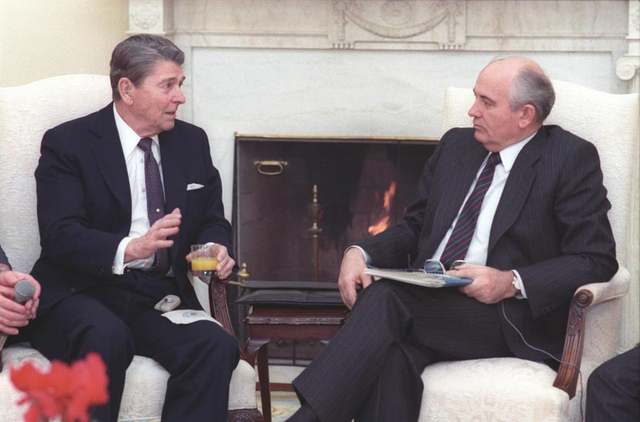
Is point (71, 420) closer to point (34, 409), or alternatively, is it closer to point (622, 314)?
point (34, 409)

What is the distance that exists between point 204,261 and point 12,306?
0.54 meters

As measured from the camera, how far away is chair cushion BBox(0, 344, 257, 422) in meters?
2.53

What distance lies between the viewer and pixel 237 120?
14.6 ft

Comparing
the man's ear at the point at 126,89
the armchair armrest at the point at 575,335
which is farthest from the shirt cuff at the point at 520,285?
the man's ear at the point at 126,89

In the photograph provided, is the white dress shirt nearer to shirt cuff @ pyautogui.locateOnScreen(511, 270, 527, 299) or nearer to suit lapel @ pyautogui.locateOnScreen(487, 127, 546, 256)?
suit lapel @ pyautogui.locateOnScreen(487, 127, 546, 256)

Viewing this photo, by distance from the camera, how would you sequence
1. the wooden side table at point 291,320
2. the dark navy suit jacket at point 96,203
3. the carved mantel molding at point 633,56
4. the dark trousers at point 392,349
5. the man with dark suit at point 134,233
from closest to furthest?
the dark trousers at point 392,349 → the man with dark suit at point 134,233 → the dark navy suit jacket at point 96,203 → the wooden side table at point 291,320 → the carved mantel molding at point 633,56

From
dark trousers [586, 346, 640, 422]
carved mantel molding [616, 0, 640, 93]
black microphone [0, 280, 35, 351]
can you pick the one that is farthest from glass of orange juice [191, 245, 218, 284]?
carved mantel molding [616, 0, 640, 93]

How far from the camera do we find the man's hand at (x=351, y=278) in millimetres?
2791

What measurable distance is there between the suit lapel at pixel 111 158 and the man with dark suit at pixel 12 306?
41cm

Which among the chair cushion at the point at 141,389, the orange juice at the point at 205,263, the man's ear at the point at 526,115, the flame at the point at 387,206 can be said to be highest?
the man's ear at the point at 526,115

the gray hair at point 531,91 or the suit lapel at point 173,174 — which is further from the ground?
the gray hair at point 531,91

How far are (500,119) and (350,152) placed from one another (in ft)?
5.47

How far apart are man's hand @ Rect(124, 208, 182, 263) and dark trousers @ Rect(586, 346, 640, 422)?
1.16 meters

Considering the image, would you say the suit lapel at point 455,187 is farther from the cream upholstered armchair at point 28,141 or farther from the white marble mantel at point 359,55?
the white marble mantel at point 359,55
